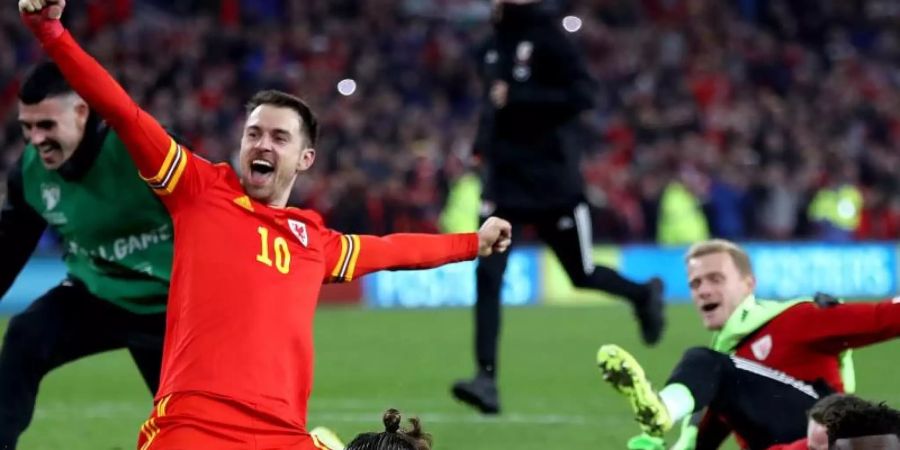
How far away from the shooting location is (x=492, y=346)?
26.7 ft

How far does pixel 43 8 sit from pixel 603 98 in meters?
20.2

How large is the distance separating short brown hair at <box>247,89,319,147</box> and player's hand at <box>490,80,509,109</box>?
3481mm

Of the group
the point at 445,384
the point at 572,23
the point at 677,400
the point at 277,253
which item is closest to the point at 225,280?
the point at 277,253

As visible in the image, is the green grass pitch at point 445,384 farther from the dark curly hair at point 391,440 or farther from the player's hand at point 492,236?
the dark curly hair at point 391,440

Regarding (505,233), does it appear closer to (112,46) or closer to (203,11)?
(112,46)

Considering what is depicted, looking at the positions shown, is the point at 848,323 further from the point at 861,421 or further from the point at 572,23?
the point at 572,23

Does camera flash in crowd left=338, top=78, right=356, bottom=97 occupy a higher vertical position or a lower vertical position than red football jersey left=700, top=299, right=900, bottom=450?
higher

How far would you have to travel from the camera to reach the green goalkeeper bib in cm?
577

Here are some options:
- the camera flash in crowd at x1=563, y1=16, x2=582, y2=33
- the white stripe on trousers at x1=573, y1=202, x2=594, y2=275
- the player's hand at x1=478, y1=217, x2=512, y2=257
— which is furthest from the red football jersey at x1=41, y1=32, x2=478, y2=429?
the camera flash in crowd at x1=563, y1=16, x2=582, y2=33

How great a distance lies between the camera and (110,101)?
14.3 feet

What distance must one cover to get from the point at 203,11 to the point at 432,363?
13658 millimetres

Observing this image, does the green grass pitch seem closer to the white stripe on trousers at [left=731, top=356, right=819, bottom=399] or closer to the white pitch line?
the white pitch line

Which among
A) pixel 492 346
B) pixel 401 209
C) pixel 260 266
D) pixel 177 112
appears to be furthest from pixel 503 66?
pixel 177 112

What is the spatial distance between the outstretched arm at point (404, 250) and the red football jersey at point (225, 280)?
0.62 ft
